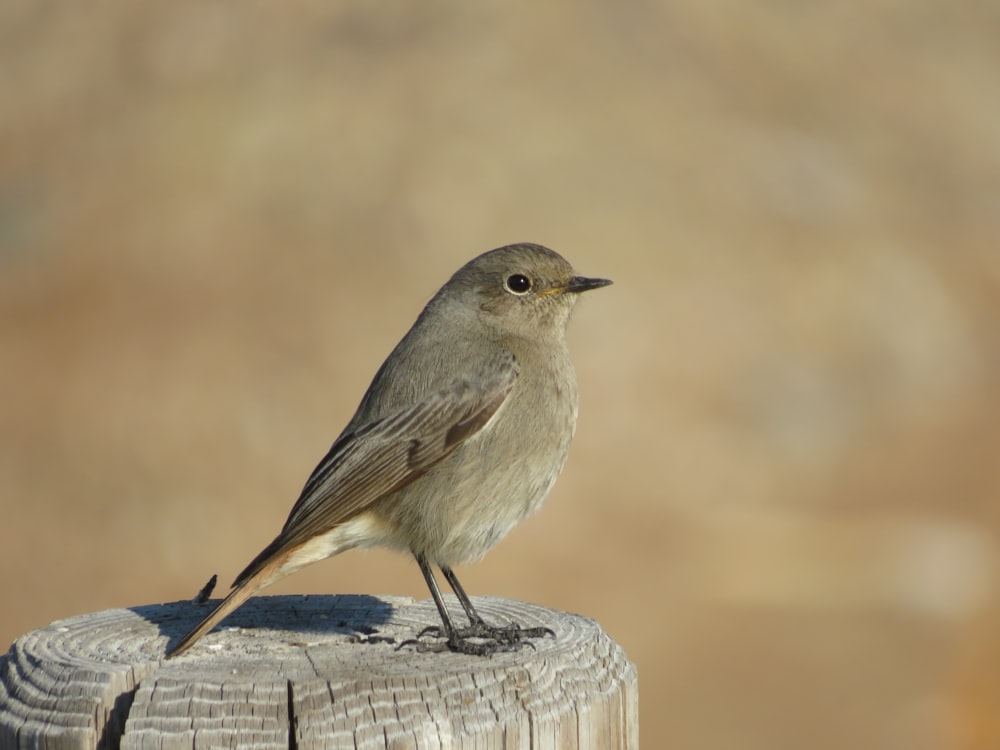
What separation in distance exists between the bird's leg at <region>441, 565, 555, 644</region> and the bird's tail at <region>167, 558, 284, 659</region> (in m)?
0.64

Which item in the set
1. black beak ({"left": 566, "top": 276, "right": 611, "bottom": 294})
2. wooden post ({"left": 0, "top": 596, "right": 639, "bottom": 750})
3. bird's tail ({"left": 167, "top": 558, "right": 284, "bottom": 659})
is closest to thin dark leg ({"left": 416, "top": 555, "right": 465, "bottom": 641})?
wooden post ({"left": 0, "top": 596, "right": 639, "bottom": 750})

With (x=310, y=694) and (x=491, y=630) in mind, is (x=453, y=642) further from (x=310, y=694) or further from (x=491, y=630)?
(x=310, y=694)

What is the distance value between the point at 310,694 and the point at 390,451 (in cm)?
161

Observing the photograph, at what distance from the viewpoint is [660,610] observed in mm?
8906

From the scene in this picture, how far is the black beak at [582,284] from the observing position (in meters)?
5.54

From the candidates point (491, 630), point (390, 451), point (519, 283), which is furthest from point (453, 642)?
point (519, 283)

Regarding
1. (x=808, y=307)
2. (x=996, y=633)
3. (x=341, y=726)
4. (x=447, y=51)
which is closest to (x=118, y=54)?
(x=447, y=51)

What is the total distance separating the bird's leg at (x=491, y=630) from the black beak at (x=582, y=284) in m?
1.46

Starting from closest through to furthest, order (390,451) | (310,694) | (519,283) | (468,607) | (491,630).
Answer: (310,694) → (491,630) → (468,607) → (390,451) → (519,283)

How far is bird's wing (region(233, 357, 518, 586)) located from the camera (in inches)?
184

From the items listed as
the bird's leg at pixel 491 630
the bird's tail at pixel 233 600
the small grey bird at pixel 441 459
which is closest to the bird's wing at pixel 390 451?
the small grey bird at pixel 441 459

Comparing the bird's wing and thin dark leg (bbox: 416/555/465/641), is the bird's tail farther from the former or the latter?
thin dark leg (bbox: 416/555/465/641)

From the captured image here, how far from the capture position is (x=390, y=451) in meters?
4.81

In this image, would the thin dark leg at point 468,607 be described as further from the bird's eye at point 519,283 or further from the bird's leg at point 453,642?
the bird's eye at point 519,283
